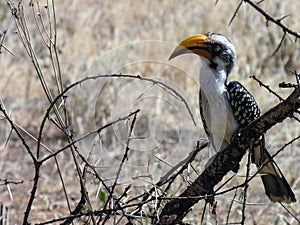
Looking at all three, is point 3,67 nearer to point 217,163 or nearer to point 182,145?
point 182,145

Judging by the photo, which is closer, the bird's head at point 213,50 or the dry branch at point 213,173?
the dry branch at point 213,173

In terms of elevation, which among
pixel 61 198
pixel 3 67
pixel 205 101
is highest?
pixel 3 67

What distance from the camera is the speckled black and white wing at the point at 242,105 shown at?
10.7 ft

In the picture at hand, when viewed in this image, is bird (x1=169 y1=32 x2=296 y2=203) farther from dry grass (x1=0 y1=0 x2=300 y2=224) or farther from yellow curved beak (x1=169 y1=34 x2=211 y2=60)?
dry grass (x1=0 y1=0 x2=300 y2=224)

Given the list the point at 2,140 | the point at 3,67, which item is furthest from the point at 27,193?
the point at 3,67

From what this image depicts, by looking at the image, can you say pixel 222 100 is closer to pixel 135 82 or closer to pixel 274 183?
pixel 274 183

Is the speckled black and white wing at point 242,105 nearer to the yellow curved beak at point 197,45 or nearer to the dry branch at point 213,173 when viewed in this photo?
the yellow curved beak at point 197,45

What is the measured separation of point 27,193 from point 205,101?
→ 1.78 m

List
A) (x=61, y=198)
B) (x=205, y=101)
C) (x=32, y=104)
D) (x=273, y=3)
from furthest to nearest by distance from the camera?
(x=273, y=3) < (x=32, y=104) < (x=61, y=198) < (x=205, y=101)

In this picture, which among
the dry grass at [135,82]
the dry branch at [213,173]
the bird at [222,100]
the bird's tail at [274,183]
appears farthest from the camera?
the dry grass at [135,82]

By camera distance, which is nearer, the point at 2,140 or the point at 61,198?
the point at 61,198

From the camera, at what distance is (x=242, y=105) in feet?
10.7

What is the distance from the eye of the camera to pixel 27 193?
4723 millimetres

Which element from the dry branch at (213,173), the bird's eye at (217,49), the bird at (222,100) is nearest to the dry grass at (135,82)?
the bird at (222,100)
